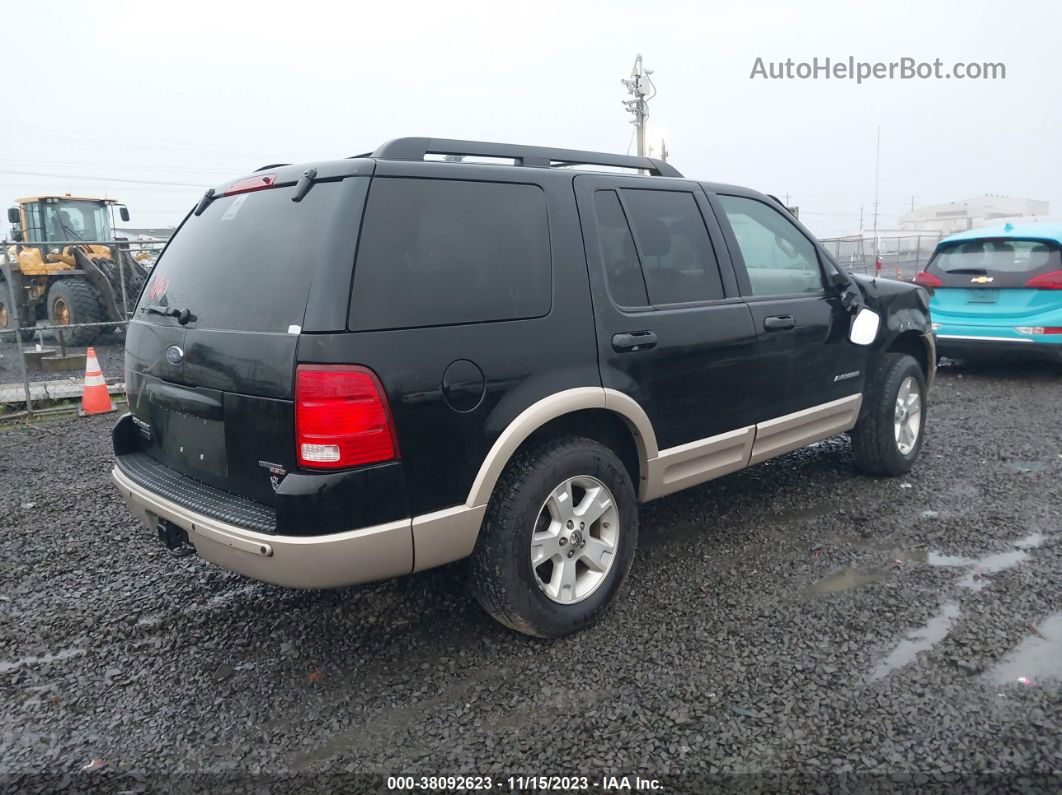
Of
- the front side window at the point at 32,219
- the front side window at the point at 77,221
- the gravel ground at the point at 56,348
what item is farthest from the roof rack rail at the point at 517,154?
the front side window at the point at 32,219

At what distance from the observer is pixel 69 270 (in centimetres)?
1366

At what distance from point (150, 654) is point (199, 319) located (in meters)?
1.42

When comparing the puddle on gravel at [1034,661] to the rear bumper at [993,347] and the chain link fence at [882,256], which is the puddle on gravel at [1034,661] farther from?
the chain link fence at [882,256]

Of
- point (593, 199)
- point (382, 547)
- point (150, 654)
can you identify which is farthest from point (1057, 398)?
point (150, 654)

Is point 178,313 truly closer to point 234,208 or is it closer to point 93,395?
point 234,208

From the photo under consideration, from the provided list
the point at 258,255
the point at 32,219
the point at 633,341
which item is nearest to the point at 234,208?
the point at 258,255

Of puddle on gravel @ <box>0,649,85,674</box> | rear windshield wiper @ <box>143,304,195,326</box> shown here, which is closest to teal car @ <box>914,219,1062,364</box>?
rear windshield wiper @ <box>143,304,195,326</box>

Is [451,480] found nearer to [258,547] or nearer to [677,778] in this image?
[258,547]

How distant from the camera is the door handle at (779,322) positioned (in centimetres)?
396

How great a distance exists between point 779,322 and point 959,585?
1.52 meters

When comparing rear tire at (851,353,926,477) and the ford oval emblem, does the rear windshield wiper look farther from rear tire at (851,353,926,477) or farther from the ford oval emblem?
rear tire at (851,353,926,477)

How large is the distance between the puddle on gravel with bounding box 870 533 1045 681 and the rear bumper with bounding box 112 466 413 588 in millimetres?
1861

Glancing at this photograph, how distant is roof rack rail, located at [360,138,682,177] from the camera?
2.97 m

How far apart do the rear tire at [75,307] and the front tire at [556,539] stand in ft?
40.5
